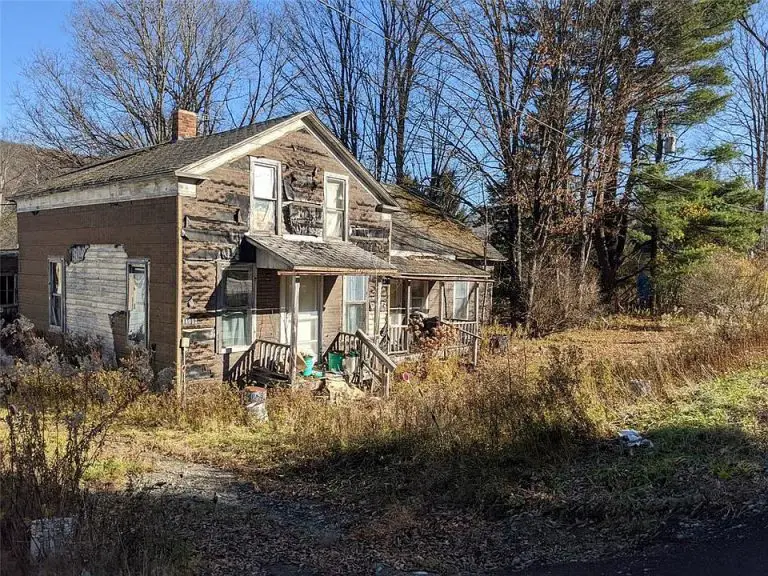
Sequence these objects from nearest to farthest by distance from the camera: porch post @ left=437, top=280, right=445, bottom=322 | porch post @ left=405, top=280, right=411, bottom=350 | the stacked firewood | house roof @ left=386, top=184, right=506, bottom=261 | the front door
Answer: the front door, the stacked firewood, porch post @ left=405, top=280, right=411, bottom=350, porch post @ left=437, top=280, right=445, bottom=322, house roof @ left=386, top=184, right=506, bottom=261

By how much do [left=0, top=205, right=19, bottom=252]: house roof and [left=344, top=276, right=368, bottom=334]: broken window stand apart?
11.6 metres

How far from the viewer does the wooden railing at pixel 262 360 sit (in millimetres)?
13672

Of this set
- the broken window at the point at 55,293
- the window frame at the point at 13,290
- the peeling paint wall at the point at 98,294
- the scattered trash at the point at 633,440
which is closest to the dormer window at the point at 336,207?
the peeling paint wall at the point at 98,294

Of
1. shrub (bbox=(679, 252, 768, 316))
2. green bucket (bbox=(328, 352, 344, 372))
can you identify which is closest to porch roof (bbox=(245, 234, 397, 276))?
green bucket (bbox=(328, 352, 344, 372))

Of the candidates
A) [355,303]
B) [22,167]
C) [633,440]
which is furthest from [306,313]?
[22,167]

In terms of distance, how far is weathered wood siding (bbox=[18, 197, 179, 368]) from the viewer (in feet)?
42.1

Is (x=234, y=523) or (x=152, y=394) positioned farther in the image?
(x=152, y=394)

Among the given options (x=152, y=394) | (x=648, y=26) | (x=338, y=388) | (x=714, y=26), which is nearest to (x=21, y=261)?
(x=152, y=394)

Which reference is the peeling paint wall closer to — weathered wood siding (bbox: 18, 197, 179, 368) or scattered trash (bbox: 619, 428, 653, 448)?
weathered wood siding (bbox: 18, 197, 179, 368)

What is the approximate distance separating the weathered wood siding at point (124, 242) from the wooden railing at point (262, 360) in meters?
1.60

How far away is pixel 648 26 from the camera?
26.0 metres

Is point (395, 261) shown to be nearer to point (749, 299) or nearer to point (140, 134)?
point (749, 299)

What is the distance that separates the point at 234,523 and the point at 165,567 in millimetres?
2262

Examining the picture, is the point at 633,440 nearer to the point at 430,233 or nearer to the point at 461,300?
the point at 461,300
